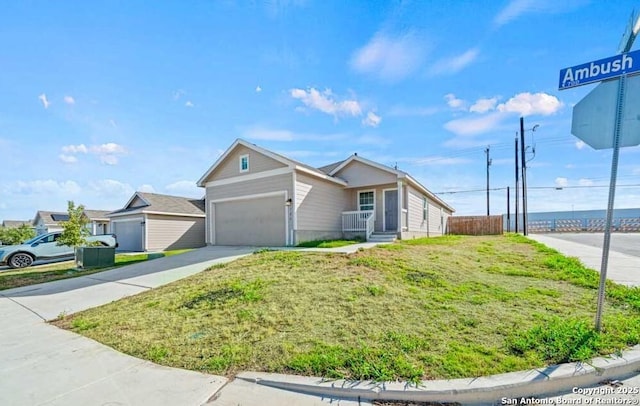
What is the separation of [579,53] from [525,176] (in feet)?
56.9

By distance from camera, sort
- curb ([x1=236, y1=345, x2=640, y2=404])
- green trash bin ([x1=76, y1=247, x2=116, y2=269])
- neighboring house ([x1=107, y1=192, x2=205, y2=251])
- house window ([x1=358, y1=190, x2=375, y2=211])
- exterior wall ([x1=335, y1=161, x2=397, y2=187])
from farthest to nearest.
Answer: neighboring house ([x1=107, y1=192, x2=205, y2=251])
house window ([x1=358, y1=190, x2=375, y2=211])
exterior wall ([x1=335, y1=161, x2=397, y2=187])
green trash bin ([x1=76, y1=247, x2=116, y2=269])
curb ([x1=236, y1=345, x2=640, y2=404])

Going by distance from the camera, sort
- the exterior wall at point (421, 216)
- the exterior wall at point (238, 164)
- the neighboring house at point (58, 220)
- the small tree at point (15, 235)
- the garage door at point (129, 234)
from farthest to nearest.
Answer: the neighboring house at point (58, 220)
the small tree at point (15, 235)
the garage door at point (129, 234)
the exterior wall at point (421, 216)
the exterior wall at point (238, 164)

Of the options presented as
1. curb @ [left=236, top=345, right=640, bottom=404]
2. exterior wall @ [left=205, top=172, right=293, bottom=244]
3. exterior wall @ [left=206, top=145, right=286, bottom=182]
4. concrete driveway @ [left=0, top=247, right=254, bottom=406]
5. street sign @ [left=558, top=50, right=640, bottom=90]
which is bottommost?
concrete driveway @ [left=0, top=247, right=254, bottom=406]

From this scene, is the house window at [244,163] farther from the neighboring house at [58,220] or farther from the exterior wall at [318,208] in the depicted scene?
the neighboring house at [58,220]

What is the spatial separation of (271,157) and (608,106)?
10536mm

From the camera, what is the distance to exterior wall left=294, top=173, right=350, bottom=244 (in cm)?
1207

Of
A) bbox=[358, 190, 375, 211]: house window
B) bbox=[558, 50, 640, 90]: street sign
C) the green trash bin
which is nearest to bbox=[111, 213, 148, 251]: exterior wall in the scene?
the green trash bin

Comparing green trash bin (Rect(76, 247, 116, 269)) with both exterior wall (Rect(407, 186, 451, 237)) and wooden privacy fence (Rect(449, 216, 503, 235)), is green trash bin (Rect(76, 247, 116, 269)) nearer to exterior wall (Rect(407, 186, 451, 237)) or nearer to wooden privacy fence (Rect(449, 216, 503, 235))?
exterior wall (Rect(407, 186, 451, 237))

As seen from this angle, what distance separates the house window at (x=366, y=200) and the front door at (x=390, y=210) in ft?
2.46

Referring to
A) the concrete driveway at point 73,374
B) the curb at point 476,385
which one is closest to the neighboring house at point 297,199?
the concrete driveway at point 73,374

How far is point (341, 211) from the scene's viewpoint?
14.8 m

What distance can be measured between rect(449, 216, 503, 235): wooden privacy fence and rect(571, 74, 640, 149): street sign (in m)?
23.6

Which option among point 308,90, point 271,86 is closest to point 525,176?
point 308,90

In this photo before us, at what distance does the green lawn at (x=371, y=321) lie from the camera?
9.46 ft
